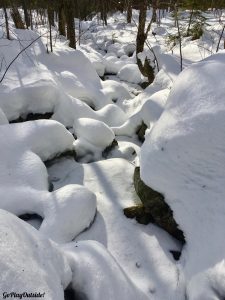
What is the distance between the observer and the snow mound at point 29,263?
4.91 ft

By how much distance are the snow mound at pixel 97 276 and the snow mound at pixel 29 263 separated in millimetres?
114

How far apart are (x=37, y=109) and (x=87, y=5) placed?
16.1m

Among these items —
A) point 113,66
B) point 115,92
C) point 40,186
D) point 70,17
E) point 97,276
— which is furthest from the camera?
point 113,66

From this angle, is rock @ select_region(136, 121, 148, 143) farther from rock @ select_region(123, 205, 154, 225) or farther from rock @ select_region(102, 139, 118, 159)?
rock @ select_region(123, 205, 154, 225)

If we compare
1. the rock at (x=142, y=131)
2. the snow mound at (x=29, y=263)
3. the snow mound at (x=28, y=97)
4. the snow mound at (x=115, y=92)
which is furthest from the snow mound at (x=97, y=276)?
the snow mound at (x=115, y=92)

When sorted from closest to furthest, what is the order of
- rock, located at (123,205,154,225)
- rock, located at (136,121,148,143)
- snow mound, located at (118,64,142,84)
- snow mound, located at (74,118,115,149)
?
rock, located at (123,205,154,225) → snow mound, located at (74,118,115,149) → rock, located at (136,121,148,143) → snow mound, located at (118,64,142,84)

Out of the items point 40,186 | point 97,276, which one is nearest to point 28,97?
point 40,186

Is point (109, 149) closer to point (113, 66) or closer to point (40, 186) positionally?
point (40, 186)

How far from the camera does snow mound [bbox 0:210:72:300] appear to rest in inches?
59.0

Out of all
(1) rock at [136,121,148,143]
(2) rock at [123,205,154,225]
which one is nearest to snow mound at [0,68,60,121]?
(1) rock at [136,121,148,143]

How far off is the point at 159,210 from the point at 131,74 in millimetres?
5185

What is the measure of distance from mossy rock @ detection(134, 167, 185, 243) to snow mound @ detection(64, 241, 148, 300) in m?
0.68

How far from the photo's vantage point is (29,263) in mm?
1634

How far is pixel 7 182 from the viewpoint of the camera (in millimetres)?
3254
